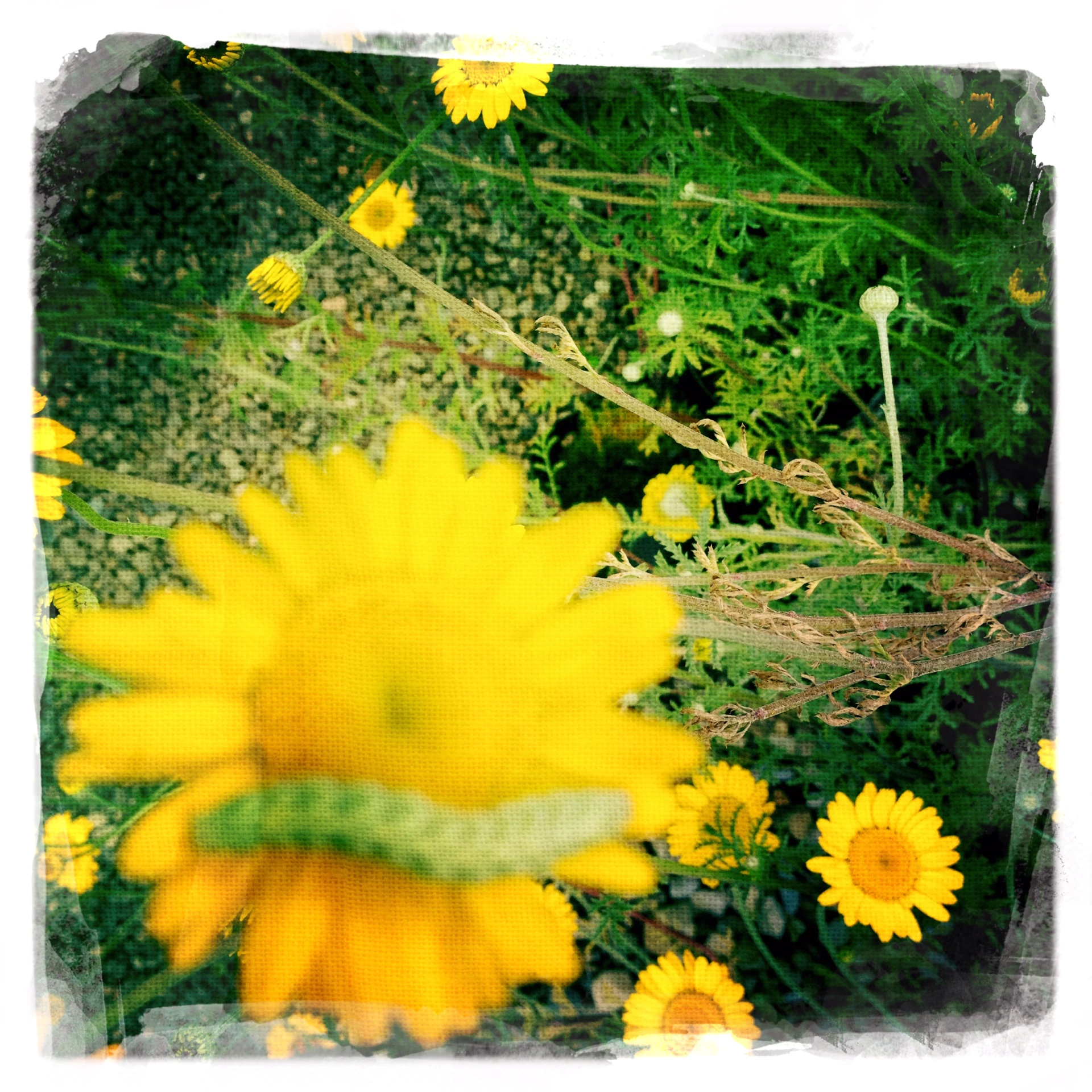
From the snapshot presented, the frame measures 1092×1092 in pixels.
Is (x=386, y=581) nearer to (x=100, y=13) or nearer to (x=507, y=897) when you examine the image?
(x=507, y=897)

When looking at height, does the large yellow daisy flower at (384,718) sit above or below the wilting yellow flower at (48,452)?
below

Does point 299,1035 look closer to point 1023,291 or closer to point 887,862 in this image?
point 887,862

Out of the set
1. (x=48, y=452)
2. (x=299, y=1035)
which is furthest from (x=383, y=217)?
(x=299, y=1035)

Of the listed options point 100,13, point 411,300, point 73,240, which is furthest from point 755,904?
point 100,13

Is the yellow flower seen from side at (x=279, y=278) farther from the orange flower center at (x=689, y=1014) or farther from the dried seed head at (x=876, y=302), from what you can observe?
the orange flower center at (x=689, y=1014)

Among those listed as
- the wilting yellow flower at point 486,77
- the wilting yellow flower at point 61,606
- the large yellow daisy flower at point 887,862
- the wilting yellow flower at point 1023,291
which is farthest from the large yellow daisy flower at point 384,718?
the wilting yellow flower at point 1023,291

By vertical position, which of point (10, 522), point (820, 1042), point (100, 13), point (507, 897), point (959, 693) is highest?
point (100, 13)

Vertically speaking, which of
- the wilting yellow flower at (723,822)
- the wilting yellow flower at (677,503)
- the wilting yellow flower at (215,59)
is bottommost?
the wilting yellow flower at (723,822)
